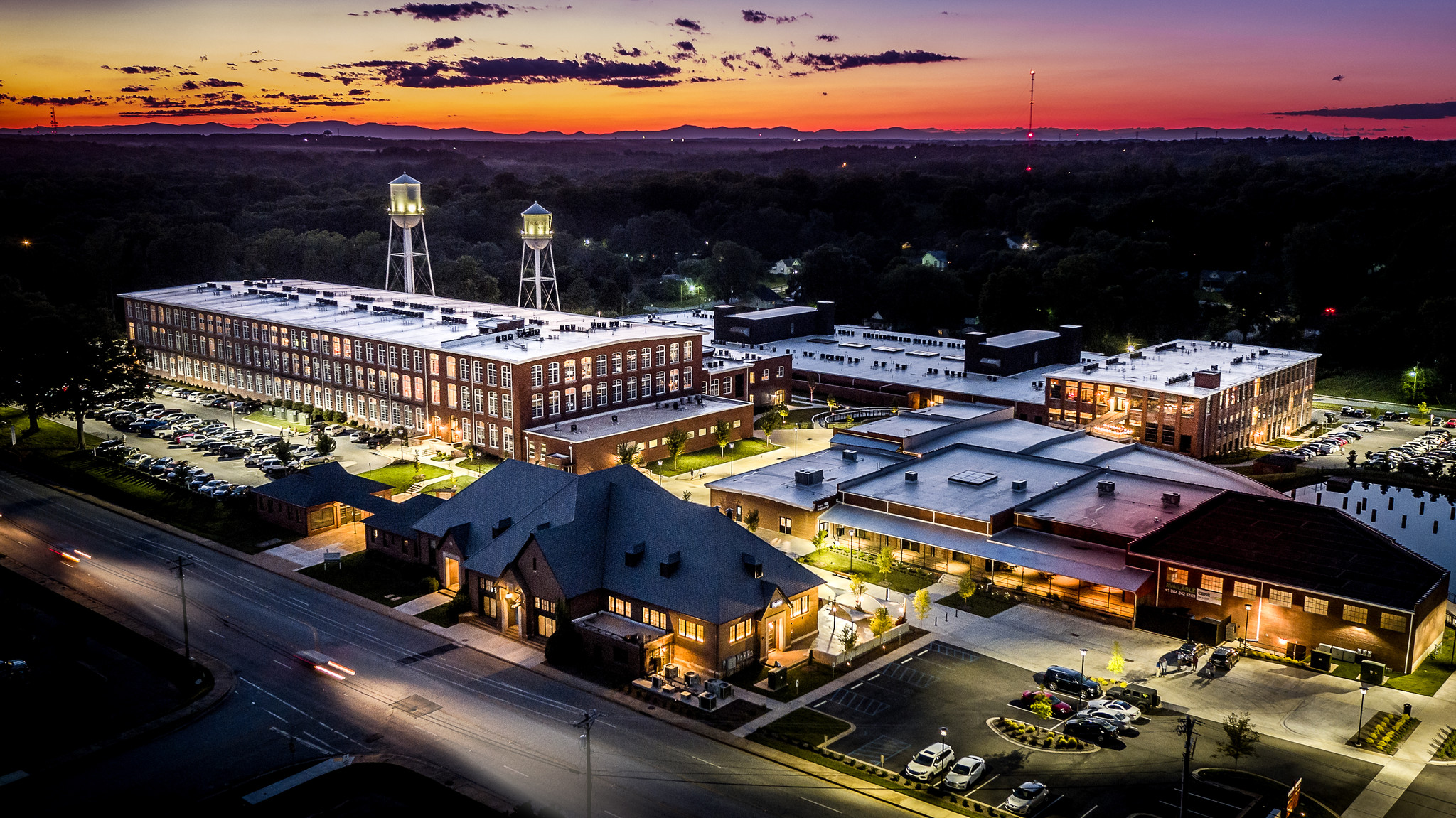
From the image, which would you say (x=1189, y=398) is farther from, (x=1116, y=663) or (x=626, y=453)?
(x=1116, y=663)

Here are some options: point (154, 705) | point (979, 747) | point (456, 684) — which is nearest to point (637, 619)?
point (456, 684)

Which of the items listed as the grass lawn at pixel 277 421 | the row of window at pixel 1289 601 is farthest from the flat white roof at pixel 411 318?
the row of window at pixel 1289 601

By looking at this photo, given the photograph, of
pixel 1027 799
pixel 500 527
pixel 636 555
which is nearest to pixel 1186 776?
pixel 1027 799

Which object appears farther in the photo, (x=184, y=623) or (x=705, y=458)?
(x=705, y=458)

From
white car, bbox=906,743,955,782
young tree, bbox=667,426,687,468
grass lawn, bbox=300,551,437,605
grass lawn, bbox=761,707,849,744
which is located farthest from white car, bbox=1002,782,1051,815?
young tree, bbox=667,426,687,468

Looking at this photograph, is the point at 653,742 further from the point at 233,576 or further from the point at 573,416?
the point at 573,416

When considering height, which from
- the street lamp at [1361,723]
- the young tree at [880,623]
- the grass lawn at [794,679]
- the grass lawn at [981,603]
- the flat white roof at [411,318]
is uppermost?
the flat white roof at [411,318]

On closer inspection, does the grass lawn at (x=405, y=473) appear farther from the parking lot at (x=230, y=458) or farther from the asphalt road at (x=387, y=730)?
the asphalt road at (x=387, y=730)
